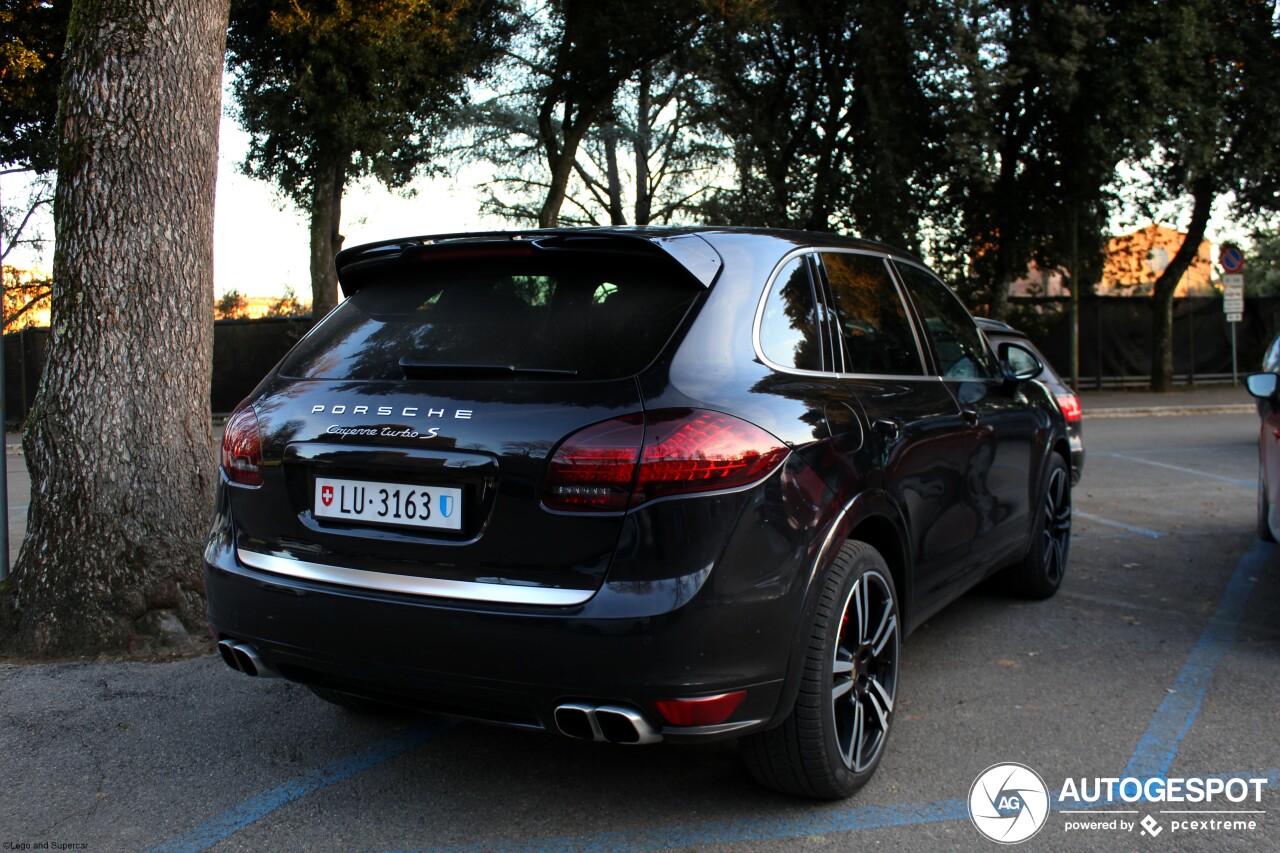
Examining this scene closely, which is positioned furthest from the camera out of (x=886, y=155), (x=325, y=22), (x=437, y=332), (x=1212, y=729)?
(x=886, y=155)

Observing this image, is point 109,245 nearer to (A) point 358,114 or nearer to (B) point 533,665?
(B) point 533,665

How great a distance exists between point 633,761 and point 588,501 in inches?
49.5

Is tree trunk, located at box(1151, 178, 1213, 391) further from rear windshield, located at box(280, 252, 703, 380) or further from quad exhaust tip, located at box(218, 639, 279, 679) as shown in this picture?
quad exhaust tip, located at box(218, 639, 279, 679)

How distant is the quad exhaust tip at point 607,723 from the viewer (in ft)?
8.67

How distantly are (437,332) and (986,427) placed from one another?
8.06 ft

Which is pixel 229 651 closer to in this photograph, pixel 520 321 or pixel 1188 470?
pixel 520 321

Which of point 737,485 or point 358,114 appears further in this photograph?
point 358,114

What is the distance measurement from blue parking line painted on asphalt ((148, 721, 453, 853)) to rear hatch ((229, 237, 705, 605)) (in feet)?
2.42

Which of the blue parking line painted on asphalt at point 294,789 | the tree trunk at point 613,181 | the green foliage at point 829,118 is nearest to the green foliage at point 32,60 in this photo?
the green foliage at point 829,118

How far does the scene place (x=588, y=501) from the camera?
8.62ft

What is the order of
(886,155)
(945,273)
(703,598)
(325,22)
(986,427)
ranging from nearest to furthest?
(703,598)
(986,427)
(325,22)
(886,155)
(945,273)

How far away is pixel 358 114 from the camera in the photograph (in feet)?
50.8

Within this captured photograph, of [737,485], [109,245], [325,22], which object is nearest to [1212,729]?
[737,485]

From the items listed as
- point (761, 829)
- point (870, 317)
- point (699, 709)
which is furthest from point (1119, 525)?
point (699, 709)
